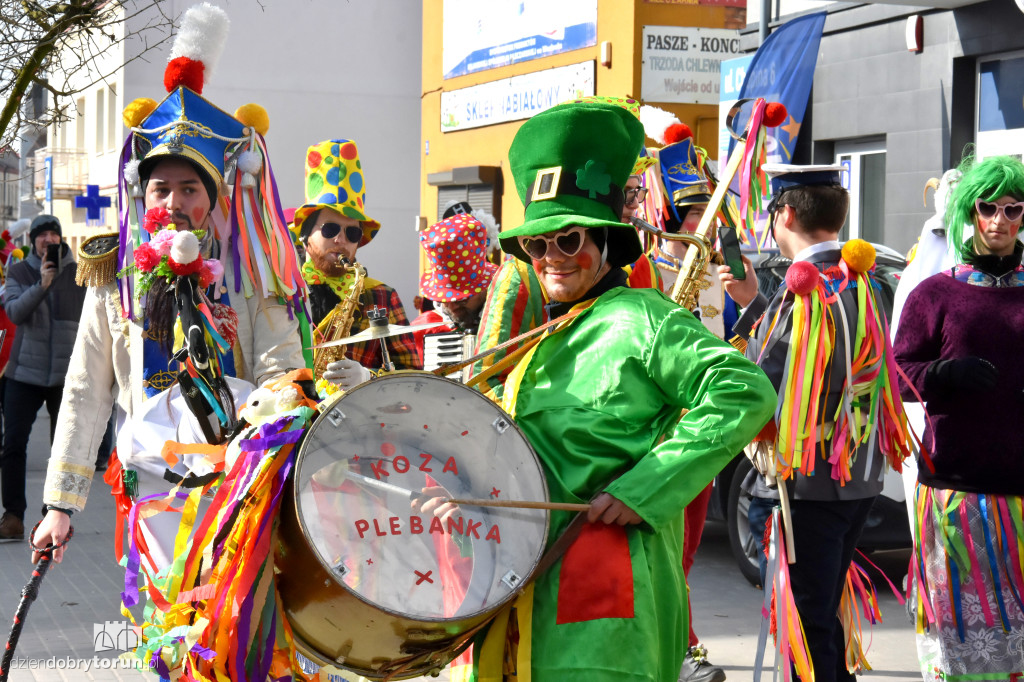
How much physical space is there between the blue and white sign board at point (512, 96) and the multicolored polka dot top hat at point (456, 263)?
35.0 ft

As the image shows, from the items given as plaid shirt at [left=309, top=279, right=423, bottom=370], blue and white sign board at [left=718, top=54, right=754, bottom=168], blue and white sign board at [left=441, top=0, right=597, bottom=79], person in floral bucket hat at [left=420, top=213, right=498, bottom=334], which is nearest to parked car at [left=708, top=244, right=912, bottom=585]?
person in floral bucket hat at [left=420, top=213, right=498, bottom=334]

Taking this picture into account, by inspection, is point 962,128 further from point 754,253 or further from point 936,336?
point 936,336

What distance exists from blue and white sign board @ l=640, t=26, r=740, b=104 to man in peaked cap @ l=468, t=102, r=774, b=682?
1323cm

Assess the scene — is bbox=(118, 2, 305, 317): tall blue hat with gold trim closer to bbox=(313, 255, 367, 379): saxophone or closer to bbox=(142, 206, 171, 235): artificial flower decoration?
bbox=(142, 206, 171, 235): artificial flower decoration

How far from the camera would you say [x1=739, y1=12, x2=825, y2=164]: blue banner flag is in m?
11.5

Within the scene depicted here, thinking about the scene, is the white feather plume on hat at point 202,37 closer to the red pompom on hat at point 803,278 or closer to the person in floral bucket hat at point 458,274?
the person in floral bucket hat at point 458,274

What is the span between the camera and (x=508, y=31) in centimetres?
1852

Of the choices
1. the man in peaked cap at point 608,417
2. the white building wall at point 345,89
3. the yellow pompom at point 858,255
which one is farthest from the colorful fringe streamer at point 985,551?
the white building wall at point 345,89

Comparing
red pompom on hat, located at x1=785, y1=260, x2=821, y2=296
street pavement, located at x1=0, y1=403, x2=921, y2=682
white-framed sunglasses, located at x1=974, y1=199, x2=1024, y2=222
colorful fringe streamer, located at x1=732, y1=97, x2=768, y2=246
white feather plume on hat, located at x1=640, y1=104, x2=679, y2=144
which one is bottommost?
street pavement, located at x1=0, y1=403, x2=921, y2=682

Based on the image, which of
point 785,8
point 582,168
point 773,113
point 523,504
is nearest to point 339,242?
point 773,113

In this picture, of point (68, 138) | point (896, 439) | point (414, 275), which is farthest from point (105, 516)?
point (68, 138)

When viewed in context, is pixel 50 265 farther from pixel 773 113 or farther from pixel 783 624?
pixel 783 624

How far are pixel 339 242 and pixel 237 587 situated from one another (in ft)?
12.7

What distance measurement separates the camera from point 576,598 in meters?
2.61
